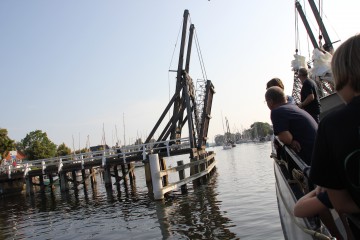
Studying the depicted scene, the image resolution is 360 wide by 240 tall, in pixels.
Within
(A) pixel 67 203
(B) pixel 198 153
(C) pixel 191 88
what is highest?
(C) pixel 191 88

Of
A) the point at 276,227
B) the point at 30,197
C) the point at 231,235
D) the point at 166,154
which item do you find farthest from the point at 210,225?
the point at 30,197

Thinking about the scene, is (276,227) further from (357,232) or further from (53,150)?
(53,150)

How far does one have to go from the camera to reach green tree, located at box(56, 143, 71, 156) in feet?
214

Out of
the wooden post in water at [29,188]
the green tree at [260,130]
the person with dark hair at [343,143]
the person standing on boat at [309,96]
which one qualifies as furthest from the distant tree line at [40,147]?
the green tree at [260,130]

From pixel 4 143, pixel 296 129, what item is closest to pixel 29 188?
pixel 296 129

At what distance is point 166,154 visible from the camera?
1931cm

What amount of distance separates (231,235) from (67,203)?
11.7 meters

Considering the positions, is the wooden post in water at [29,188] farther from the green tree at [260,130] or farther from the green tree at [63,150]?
the green tree at [260,130]

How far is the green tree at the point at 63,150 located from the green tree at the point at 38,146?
1069 millimetres

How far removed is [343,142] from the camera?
1578 millimetres

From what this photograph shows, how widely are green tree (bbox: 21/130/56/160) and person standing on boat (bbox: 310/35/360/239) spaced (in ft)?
211

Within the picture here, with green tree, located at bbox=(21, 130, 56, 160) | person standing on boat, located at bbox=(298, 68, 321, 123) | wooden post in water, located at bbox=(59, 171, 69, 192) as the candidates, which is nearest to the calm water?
person standing on boat, located at bbox=(298, 68, 321, 123)

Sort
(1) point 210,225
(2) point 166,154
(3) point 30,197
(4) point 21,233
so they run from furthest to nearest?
1. (3) point 30,197
2. (2) point 166,154
3. (4) point 21,233
4. (1) point 210,225

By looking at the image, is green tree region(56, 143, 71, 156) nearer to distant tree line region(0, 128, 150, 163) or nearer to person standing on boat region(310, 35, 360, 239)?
distant tree line region(0, 128, 150, 163)
